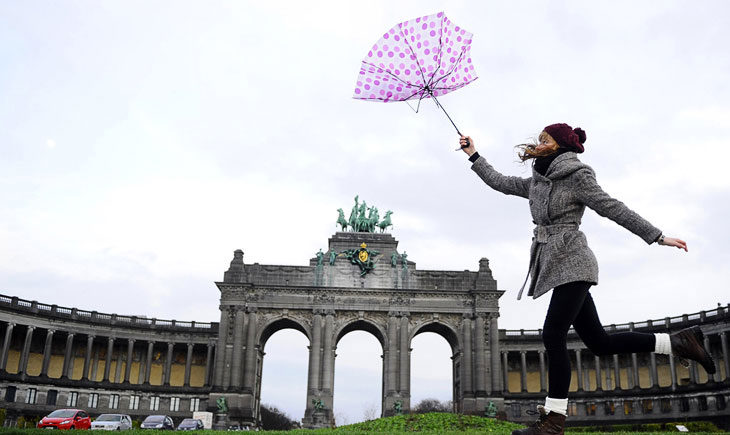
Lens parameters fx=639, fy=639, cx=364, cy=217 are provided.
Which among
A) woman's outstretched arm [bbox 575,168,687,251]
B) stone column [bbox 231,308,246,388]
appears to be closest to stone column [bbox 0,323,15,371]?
stone column [bbox 231,308,246,388]

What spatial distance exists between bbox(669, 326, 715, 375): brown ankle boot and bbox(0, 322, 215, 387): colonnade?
7383 cm

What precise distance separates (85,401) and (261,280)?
80.7 ft

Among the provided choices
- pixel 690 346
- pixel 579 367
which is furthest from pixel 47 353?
pixel 690 346

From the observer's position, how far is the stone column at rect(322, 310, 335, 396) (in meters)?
70.5

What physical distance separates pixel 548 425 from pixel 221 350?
68.9 m

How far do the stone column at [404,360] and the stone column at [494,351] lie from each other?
374 inches

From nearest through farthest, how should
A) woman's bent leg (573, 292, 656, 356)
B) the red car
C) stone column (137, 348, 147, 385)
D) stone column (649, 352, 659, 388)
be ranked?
1. woman's bent leg (573, 292, 656, 356)
2. the red car
3. stone column (649, 352, 659, 388)
4. stone column (137, 348, 147, 385)

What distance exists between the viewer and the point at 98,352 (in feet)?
263

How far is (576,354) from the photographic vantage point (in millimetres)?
78062

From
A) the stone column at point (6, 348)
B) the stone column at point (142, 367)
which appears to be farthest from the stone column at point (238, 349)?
the stone column at point (6, 348)

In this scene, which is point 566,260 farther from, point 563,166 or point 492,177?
point 492,177

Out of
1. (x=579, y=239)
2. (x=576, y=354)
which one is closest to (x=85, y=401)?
(x=576, y=354)

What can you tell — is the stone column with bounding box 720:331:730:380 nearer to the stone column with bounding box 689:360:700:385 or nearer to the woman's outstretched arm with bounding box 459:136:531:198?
the stone column with bounding box 689:360:700:385

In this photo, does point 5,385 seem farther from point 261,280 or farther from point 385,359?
point 385,359
